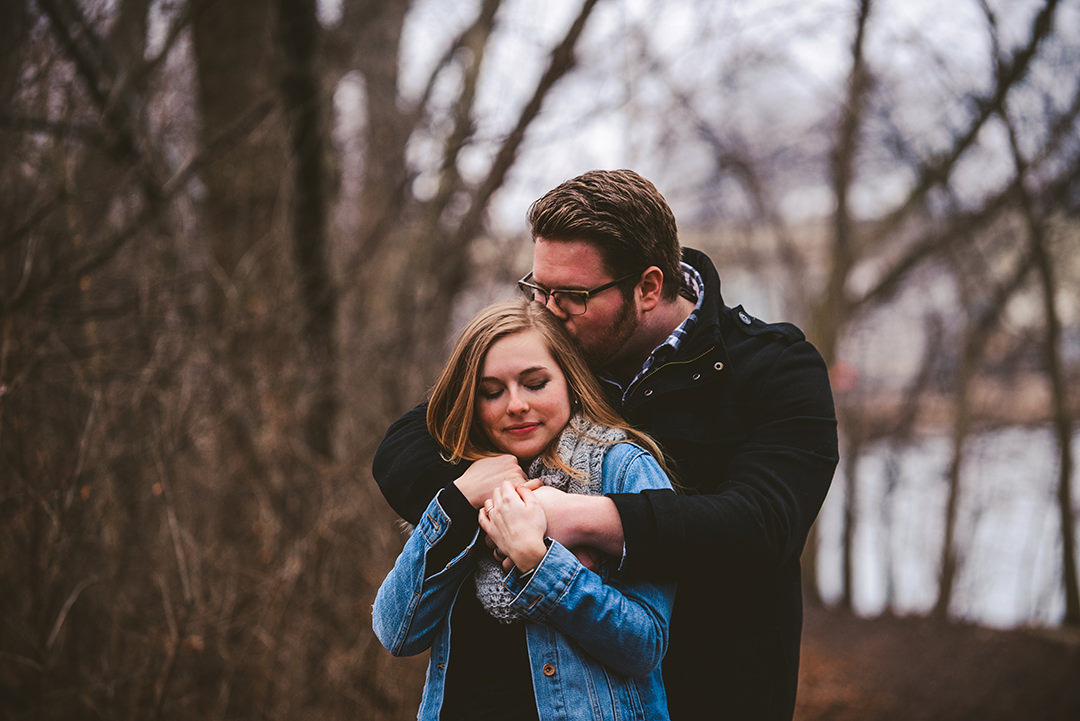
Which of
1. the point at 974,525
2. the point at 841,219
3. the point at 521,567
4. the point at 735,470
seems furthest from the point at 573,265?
the point at 974,525

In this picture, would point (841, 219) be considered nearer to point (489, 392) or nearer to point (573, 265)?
point (573, 265)

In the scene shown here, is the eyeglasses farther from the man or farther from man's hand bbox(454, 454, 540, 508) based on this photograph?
man's hand bbox(454, 454, 540, 508)

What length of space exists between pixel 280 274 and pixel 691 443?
15.1 ft

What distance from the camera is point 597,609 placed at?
183 centimetres

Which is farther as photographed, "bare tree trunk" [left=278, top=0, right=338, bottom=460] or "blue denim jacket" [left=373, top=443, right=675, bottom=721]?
"bare tree trunk" [left=278, top=0, right=338, bottom=460]

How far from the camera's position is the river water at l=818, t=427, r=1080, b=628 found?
Answer: 490 inches

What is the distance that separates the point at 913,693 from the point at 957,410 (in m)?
4.79

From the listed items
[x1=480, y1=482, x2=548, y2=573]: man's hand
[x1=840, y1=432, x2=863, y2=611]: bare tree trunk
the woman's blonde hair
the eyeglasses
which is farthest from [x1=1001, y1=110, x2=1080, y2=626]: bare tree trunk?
[x1=480, y1=482, x2=548, y2=573]: man's hand

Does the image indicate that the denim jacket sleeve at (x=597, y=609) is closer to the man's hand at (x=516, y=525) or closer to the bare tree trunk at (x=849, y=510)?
the man's hand at (x=516, y=525)

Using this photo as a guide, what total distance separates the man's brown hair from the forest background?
2254 mm

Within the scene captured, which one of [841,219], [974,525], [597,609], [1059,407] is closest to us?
[597,609]

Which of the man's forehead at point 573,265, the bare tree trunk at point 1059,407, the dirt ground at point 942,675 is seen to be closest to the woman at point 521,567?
the man's forehead at point 573,265

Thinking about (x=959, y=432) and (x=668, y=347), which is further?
(x=959, y=432)

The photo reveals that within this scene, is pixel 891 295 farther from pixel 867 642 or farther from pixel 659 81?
pixel 659 81
